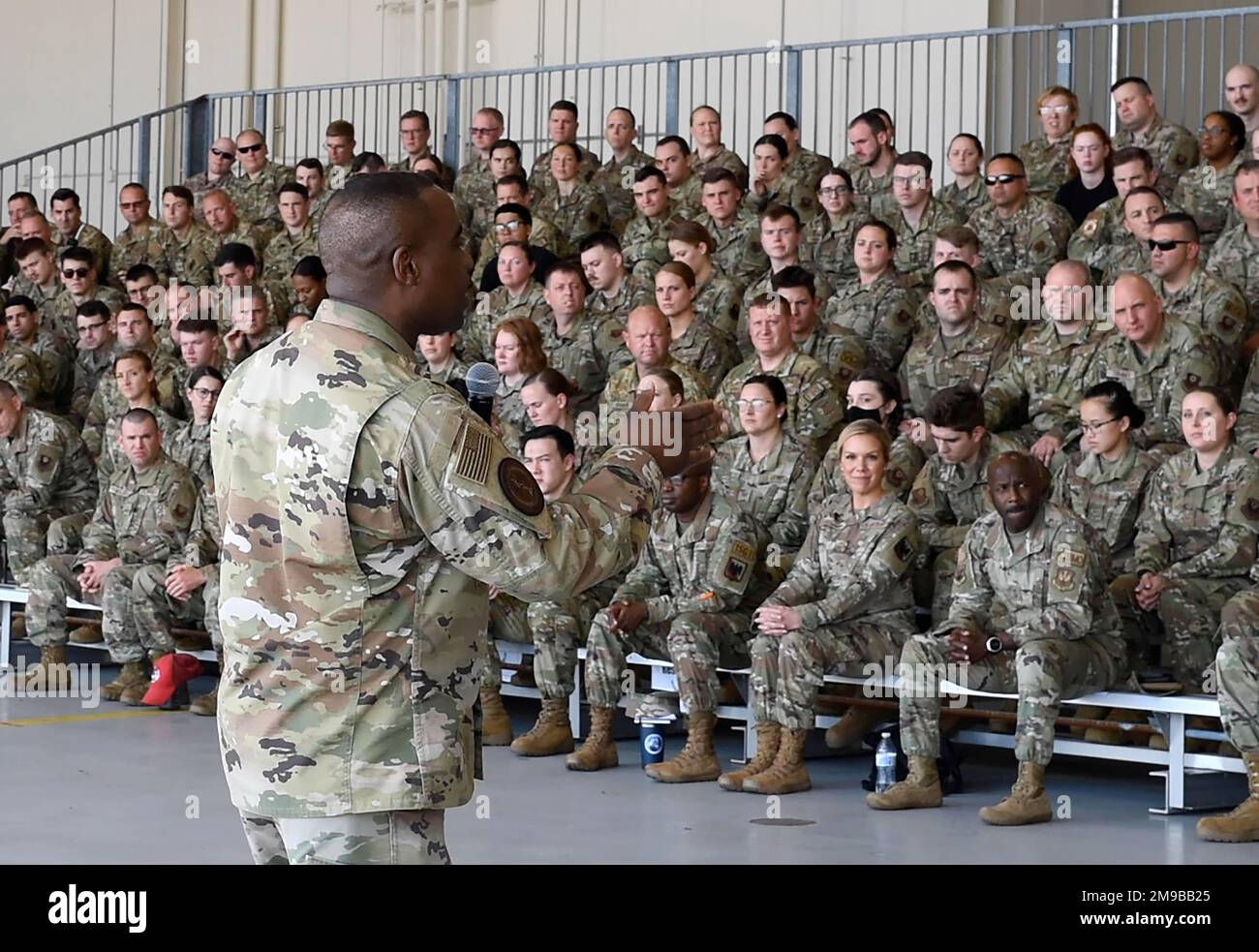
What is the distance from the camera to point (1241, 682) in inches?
225

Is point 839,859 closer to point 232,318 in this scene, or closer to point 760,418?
point 760,418

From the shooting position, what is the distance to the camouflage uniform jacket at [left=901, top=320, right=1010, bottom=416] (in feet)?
27.1

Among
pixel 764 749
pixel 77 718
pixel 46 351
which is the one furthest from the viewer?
pixel 46 351

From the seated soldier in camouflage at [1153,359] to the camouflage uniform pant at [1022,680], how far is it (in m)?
1.61

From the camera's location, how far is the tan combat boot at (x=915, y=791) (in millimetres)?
6199

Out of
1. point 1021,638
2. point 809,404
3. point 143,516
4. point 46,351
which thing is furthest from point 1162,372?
point 46,351

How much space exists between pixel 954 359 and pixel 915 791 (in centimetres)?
267

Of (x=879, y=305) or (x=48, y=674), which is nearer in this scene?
(x=879, y=305)

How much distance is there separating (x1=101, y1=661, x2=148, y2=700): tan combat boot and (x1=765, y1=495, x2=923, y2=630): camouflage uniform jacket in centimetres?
337

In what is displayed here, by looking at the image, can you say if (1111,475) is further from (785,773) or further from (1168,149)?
(1168,149)

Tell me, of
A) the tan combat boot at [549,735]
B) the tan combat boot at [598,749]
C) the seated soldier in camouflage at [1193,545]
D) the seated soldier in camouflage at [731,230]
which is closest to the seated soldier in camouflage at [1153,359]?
the seated soldier in camouflage at [1193,545]

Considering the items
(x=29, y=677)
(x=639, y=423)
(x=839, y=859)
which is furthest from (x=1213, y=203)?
(x=639, y=423)

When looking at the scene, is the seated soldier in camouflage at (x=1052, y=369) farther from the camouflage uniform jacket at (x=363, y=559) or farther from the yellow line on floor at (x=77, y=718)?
the camouflage uniform jacket at (x=363, y=559)

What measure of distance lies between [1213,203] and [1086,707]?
3.22 m
